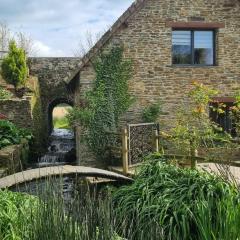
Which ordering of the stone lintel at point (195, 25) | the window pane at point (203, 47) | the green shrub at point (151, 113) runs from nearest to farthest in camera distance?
the green shrub at point (151, 113) → the stone lintel at point (195, 25) → the window pane at point (203, 47)

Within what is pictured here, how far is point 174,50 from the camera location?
16.9 meters

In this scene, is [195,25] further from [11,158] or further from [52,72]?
[52,72]

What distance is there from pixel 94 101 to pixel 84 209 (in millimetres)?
11177

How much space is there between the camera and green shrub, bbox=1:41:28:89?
22.8 metres

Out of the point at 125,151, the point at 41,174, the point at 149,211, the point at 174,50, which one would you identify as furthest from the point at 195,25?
the point at 149,211

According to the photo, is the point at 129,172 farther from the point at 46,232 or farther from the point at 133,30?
the point at 46,232

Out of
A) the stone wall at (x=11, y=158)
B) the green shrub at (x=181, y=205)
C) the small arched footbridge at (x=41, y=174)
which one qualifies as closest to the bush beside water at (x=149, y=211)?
the green shrub at (x=181, y=205)

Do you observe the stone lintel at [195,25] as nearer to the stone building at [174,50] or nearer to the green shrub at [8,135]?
the stone building at [174,50]

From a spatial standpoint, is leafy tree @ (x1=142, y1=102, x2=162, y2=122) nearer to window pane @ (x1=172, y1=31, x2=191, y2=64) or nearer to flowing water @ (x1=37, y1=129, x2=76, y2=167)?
window pane @ (x1=172, y1=31, x2=191, y2=64)

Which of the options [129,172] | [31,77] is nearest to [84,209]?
[129,172]

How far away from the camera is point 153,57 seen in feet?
54.5

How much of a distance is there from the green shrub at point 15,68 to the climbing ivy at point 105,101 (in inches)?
288

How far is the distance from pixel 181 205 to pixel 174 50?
10.8 metres

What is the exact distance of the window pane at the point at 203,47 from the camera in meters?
17.0
